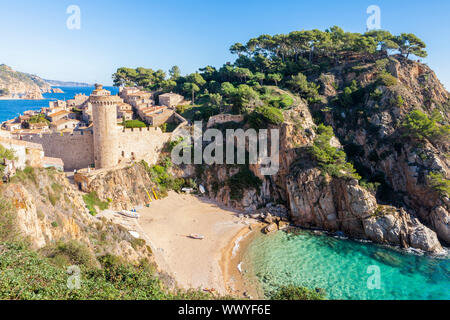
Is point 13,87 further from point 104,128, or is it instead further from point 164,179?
point 104,128

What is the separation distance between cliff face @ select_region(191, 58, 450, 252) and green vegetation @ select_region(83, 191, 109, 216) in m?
12.0

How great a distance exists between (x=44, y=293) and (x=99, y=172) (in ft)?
54.5

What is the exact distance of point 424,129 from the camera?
94.0 feet

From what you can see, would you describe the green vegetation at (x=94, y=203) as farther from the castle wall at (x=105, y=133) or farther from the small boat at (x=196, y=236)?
the small boat at (x=196, y=236)

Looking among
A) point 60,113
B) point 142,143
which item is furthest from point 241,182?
point 60,113

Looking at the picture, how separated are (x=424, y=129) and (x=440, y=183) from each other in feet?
21.1

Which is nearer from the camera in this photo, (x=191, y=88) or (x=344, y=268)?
(x=344, y=268)

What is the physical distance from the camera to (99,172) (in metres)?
24.0

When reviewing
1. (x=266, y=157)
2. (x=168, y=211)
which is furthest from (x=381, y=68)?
(x=168, y=211)

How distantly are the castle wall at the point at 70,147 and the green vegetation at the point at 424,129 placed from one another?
112 ft

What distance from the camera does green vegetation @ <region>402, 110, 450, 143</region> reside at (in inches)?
1120

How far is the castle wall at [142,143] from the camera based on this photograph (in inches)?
1073

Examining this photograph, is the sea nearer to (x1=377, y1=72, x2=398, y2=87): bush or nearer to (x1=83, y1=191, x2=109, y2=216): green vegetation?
(x1=83, y1=191, x2=109, y2=216): green vegetation

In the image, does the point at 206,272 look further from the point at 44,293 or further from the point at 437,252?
the point at 437,252
